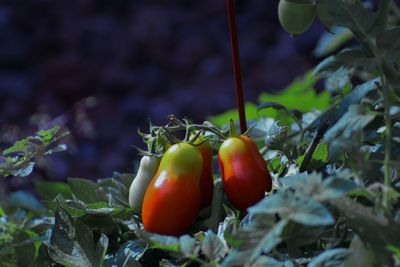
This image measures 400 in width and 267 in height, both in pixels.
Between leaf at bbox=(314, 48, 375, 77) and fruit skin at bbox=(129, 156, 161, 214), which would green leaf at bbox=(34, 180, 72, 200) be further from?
leaf at bbox=(314, 48, 375, 77)

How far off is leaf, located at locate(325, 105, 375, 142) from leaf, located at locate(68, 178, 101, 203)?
0.44 metres

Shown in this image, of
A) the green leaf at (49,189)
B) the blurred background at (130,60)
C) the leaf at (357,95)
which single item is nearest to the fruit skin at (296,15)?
the leaf at (357,95)

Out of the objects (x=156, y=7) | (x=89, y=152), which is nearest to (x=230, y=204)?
(x=89, y=152)

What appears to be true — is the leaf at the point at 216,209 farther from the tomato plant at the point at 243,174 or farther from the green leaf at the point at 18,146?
the green leaf at the point at 18,146

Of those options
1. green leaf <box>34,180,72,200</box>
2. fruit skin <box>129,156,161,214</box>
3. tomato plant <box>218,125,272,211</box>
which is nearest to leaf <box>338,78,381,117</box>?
tomato plant <box>218,125,272,211</box>

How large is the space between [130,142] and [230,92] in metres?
0.47

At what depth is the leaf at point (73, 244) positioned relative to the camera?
819 mm

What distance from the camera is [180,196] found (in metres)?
0.85

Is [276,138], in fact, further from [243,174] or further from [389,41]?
[389,41]

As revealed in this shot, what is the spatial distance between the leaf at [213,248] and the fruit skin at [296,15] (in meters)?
0.29

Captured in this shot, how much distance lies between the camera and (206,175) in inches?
35.4

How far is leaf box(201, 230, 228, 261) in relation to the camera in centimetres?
70

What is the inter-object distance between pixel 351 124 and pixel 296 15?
0.24 metres

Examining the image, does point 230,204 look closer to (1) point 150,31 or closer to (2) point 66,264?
(2) point 66,264
